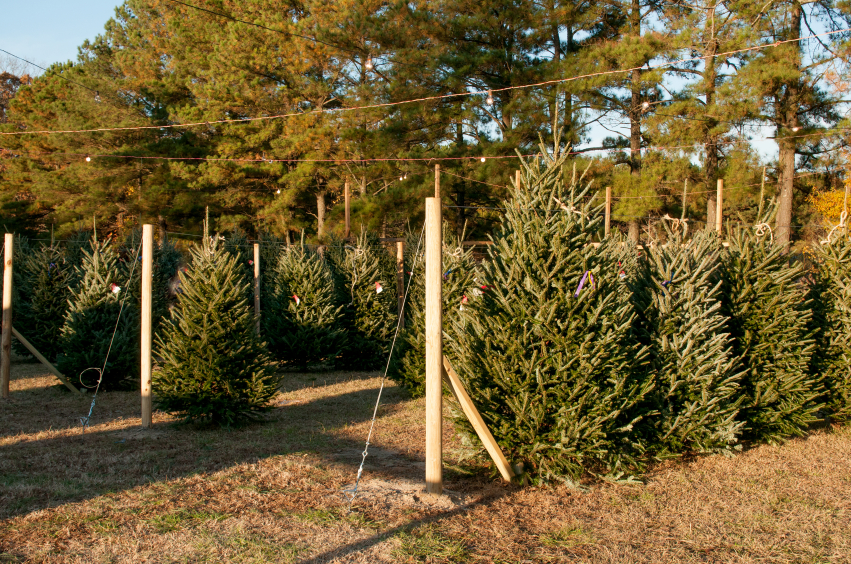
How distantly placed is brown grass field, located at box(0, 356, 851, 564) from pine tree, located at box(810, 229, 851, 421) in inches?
21.2

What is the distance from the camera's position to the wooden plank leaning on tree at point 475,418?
16.8ft

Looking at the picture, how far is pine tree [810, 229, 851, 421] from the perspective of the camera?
8148 millimetres

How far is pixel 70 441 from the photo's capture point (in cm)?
743

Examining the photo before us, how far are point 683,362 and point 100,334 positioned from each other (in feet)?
30.5

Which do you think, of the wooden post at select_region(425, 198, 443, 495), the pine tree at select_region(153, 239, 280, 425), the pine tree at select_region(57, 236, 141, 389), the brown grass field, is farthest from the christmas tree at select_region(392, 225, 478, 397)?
the wooden post at select_region(425, 198, 443, 495)

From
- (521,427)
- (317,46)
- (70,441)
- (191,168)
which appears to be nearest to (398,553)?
(521,427)

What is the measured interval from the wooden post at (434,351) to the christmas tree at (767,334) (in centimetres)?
389

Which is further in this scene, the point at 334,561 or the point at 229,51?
the point at 229,51

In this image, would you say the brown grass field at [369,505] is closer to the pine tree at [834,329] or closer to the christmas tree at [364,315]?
the pine tree at [834,329]

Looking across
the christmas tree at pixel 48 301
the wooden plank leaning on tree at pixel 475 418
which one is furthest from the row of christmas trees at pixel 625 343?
the christmas tree at pixel 48 301

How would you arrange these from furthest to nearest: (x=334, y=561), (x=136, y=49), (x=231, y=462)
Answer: (x=136, y=49) → (x=231, y=462) → (x=334, y=561)

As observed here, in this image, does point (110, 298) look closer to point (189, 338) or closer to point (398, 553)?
point (189, 338)

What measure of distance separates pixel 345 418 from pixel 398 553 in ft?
15.9

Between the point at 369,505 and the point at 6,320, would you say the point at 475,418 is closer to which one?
the point at 369,505
